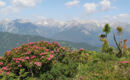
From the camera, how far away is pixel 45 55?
11281mm

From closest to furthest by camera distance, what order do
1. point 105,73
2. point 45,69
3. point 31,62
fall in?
point 105,73 → point 31,62 → point 45,69

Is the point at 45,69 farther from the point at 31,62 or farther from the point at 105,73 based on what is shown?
the point at 105,73

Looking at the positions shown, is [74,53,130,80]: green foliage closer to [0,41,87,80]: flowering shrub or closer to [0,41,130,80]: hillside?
[0,41,130,80]: hillside

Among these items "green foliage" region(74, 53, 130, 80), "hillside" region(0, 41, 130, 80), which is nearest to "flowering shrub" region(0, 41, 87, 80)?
"hillside" region(0, 41, 130, 80)

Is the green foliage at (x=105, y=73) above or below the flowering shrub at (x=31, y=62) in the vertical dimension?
below

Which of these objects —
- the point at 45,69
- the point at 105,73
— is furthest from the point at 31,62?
the point at 105,73

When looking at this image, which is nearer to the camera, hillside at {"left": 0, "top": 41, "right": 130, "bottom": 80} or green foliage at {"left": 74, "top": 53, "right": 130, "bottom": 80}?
green foliage at {"left": 74, "top": 53, "right": 130, "bottom": 80}

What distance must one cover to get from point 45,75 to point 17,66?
2162 millimetres

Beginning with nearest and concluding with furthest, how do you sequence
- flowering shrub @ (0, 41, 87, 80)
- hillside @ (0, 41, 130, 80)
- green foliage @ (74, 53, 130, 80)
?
green foliage @ (74, 53, 130, 80) → hillside @ (0, 41, 130, 80) → flowering shrub @ (0, 41, 87, 80)

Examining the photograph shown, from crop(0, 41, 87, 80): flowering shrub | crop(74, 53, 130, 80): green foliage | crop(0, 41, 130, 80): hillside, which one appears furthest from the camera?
crop(0, 41, 87, 80): flowering shrub

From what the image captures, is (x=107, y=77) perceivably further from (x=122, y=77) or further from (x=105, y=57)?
(x=105, y=57)

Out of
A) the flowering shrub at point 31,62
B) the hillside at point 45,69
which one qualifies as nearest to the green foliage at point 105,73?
A: the hillside at point 45,69

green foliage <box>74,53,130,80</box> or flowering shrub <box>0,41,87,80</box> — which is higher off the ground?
flowering shrub <box>0,41,87,80</box>

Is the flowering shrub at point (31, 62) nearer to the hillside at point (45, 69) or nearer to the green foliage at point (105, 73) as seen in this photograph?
the hillside at point (45, 69)
